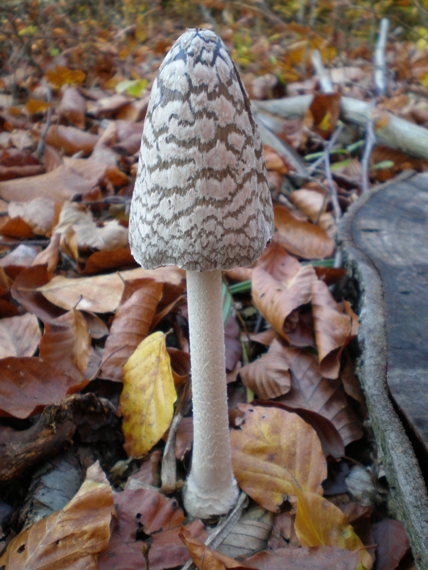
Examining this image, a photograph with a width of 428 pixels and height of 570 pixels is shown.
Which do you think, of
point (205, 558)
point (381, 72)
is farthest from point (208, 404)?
point (381, 72)

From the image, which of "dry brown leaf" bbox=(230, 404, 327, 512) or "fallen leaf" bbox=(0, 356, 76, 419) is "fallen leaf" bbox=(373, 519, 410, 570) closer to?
"dry brown leaf" bbox=(230, 404, 327, 512)

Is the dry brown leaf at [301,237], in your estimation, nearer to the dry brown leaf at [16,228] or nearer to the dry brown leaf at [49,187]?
the dry brown leaf at [49,187]

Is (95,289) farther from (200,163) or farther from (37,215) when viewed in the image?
(200,163)

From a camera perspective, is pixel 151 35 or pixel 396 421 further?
pixel 151 35

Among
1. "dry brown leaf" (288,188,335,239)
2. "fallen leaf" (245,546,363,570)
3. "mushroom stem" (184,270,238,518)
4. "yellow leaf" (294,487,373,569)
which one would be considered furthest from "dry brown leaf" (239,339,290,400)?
"dry brown leaf" (288,188,335,239)

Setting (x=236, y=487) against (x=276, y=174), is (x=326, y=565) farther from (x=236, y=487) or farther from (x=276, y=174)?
(x=276, y=174)

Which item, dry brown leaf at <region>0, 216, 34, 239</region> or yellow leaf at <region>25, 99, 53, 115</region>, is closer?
dry brown leaf at <region>0, 216, 34, 239</region>

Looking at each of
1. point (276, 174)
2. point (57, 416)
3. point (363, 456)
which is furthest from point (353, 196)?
point (57, 416)

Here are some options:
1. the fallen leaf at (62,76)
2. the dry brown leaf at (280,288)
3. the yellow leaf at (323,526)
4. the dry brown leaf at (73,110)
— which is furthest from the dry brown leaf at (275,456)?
the fallen leaf at (62,76)
